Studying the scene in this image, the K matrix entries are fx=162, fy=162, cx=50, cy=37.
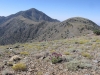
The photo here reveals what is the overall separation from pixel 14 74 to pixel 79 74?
358cm

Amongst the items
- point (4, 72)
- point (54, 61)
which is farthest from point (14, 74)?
point (54, 61)

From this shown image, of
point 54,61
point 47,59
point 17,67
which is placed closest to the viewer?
point 17,67

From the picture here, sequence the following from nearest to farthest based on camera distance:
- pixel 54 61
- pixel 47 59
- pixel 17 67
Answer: pixel 17 67, pixel 54 61, pixel 47 59

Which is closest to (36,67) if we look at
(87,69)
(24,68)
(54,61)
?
(24,68)

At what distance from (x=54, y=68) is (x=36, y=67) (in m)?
1.14

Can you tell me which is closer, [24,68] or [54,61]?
[24,68]

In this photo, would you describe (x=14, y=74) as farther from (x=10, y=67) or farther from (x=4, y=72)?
(x=10, y=67)

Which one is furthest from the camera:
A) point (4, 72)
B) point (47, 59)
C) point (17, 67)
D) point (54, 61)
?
point (47, 59)

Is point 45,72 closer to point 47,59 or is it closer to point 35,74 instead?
point 35,74

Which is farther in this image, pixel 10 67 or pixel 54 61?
pixel 54 61

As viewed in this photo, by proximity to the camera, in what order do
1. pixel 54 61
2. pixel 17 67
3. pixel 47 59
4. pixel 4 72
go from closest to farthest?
1. pixel 4 72
2. pixel 17 67
3. pixel 54 61
4. pixel 47 59

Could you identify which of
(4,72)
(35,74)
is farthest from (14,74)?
(35,74)

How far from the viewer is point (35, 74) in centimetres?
898

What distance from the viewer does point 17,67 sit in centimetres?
967
